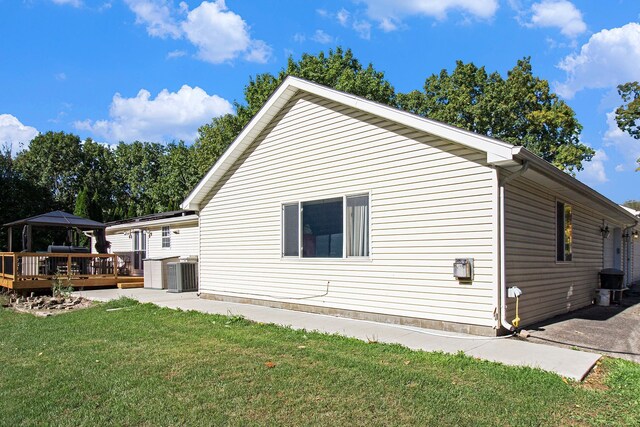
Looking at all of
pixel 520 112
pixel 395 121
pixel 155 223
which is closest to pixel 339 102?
pixel 395 121

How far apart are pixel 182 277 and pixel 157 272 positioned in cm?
228

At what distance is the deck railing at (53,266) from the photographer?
1430 centimetres

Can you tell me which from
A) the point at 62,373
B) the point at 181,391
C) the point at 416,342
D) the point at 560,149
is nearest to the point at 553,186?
the point at 416,342

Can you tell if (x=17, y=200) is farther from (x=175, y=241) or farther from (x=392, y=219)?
(x=392, y=219)

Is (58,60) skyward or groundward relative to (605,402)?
Answer: skyward

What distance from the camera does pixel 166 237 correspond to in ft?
60.0

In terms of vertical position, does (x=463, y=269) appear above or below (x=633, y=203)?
below

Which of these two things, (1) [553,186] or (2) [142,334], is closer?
(2) [142,334]

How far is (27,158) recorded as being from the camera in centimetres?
3828

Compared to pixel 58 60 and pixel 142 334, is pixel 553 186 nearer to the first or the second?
pixel 142 334

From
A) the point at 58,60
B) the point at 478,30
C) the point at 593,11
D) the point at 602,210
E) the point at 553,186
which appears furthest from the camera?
the point at 478,30

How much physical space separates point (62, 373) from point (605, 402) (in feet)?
17.8

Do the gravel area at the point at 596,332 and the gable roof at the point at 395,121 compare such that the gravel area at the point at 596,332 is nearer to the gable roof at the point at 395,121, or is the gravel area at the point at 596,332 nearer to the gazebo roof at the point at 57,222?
the gable roof at the point at 395,121

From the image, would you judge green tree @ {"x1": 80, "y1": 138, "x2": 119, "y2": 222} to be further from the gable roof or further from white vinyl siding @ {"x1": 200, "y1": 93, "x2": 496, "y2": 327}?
white vinyl siding @ {"x1": 200, "y1": 93, "x2": 496, "y2": 327}
